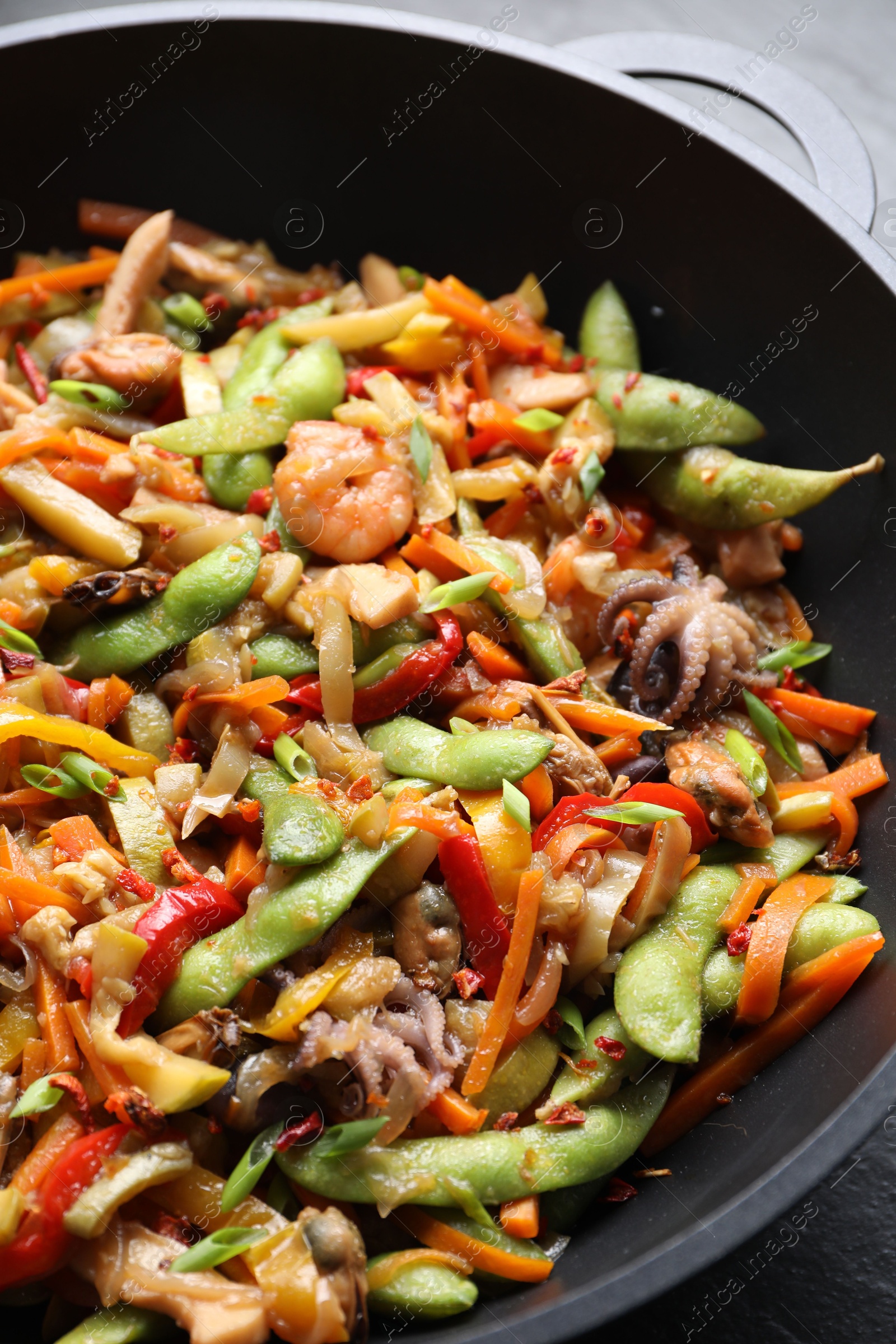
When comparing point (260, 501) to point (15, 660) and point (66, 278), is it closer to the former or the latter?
point (15, 660)

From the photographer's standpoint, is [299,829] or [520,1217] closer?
[520,1217]

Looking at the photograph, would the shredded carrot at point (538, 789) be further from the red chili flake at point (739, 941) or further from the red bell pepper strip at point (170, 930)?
the red bell pepper strip at point (170, 930)

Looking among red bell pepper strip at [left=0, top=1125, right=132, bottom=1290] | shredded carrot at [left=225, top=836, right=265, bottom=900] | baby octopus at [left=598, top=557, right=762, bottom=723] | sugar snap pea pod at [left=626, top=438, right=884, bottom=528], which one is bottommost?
red bell pepper strip at [left=0, top=1125, right=132, bottom=1290]

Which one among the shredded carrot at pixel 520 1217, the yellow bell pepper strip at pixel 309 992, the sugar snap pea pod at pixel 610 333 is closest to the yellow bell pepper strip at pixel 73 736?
the yellow bell pepper strip at pixel 309 992

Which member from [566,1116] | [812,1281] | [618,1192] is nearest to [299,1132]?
[566,1116]

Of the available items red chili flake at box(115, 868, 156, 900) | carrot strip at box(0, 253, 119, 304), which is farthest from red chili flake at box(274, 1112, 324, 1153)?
carrot strip at box(0, 253, 119, 304)

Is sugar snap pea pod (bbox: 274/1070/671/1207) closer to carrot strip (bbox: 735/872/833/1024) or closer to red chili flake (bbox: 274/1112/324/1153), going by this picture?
red chili flake (bbox: 274/1112/324/1153)
